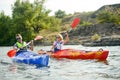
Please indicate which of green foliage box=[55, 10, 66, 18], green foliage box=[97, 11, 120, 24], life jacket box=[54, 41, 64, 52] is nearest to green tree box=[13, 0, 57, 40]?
green foliage box=[97, 11, 120, 24]

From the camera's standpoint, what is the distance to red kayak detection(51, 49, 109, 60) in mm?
18188

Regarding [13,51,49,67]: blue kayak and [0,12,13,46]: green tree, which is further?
[0,12,13,46]: green tree

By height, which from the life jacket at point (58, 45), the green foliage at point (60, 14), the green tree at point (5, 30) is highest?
the green foliage at point (60, 14)

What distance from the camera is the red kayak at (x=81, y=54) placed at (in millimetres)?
18188

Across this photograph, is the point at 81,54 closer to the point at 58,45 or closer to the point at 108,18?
the point at 58,45

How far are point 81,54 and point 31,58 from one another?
11.9 ft

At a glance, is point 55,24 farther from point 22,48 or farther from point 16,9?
point 22,48

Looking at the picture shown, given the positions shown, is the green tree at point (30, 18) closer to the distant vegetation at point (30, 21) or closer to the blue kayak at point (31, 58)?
the distant vegetation at point (30, 21)

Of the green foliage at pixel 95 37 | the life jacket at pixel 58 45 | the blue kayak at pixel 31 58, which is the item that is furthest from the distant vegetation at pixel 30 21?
the blue kayak at pixel 31 58

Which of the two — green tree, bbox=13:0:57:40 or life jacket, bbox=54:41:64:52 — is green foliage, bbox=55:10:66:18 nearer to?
green tree, bbox=13:0:57:40

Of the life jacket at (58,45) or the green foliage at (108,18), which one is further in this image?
the green foliage at (108,18)

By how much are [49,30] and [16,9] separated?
6.82 meters

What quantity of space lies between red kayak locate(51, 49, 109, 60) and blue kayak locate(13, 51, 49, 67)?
2734 mm

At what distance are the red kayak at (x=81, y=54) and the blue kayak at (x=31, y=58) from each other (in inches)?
108
